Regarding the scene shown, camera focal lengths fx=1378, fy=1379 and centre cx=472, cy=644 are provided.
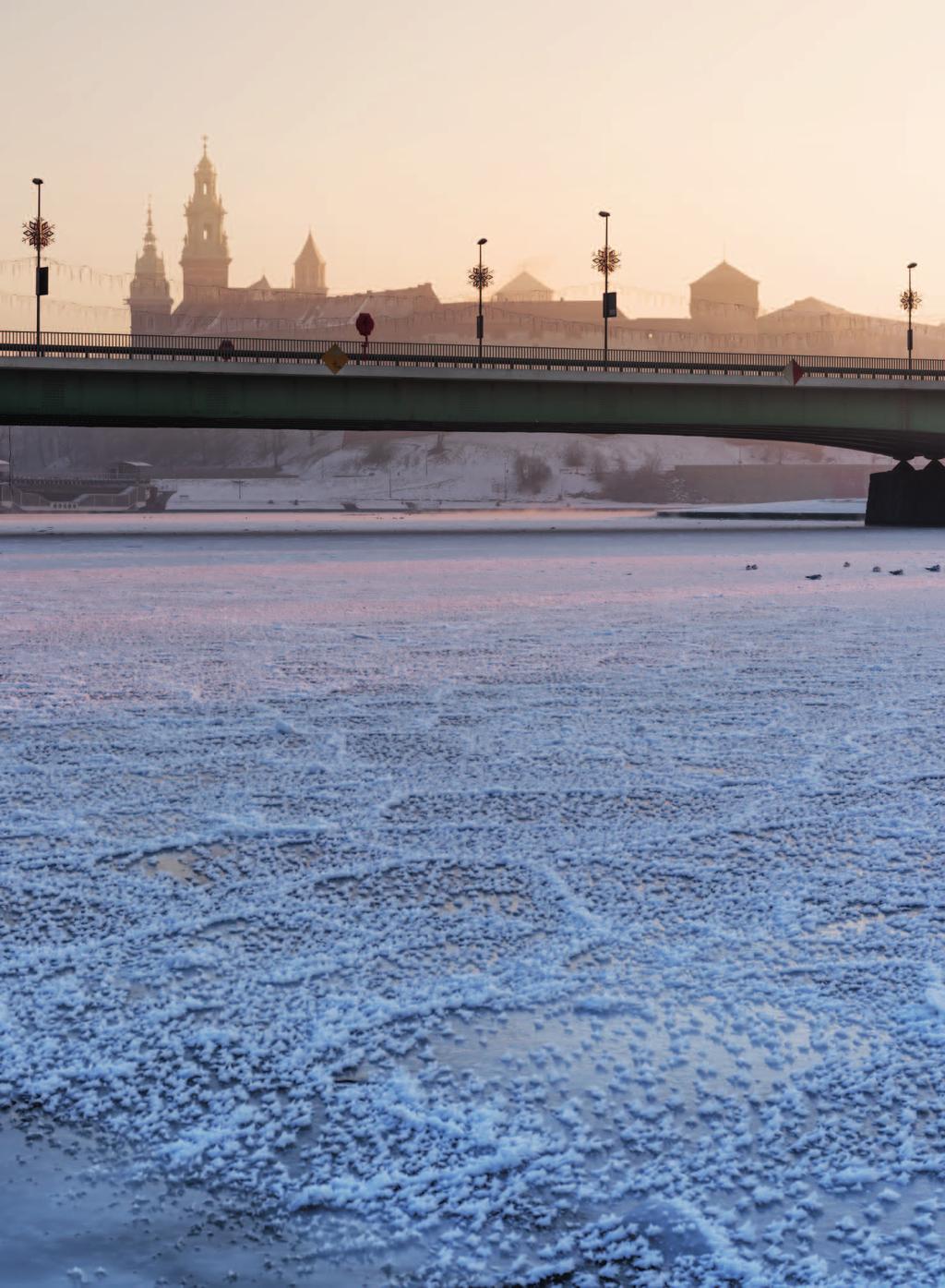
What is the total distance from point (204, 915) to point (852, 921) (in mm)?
2610

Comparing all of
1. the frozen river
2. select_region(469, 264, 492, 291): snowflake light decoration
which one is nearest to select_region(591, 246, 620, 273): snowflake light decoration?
select_region(469, 264, 492, 291): snowflake light decoration

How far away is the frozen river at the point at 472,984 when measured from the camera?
10.5 feet

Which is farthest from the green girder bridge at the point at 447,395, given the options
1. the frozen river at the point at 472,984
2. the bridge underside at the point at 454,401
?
the frozen river at the point at 472,984

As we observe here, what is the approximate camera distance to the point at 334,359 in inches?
1900

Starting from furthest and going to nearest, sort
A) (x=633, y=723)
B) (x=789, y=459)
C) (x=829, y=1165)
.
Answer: (x=789, y=459), (x=633, y=723), (x=829, y=1165)

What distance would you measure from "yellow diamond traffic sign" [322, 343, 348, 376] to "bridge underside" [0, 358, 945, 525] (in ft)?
1.80

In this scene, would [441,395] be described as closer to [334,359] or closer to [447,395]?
[447,395]

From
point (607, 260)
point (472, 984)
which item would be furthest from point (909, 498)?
point (472, 984)

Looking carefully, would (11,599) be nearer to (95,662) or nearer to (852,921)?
(95,662)

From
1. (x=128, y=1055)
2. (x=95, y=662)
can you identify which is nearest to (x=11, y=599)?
(x=95, y=662)

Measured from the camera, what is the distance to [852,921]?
552 centimetres

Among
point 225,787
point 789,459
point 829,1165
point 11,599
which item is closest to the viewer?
point 829,1165

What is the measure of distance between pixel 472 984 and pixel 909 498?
2314 inches

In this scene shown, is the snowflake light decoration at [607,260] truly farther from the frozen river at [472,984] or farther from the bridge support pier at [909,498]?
the frozen river at [472,984]
